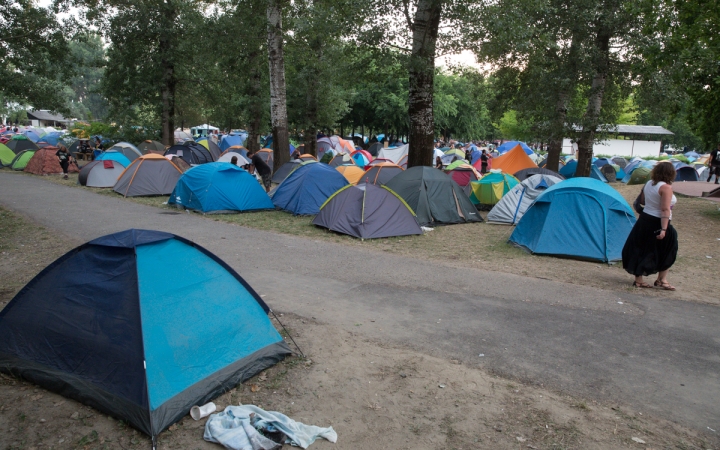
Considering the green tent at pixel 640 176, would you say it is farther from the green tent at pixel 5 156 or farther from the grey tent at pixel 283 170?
the green tent at pixel 5 156

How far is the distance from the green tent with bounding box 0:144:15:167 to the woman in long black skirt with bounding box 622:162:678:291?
2760cm

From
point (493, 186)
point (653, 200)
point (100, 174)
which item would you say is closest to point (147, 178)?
point (100, 174)

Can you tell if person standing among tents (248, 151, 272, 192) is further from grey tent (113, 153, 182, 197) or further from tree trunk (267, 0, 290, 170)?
grey tent (113, 153, 182, 197)

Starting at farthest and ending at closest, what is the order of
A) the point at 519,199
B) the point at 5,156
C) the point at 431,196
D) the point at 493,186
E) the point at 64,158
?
the point at 5,156, the point at 64,158, the point at 493,186, the point at 519,199, the point at 431,196

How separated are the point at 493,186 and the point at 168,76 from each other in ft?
61.6

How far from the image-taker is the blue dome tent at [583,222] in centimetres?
902

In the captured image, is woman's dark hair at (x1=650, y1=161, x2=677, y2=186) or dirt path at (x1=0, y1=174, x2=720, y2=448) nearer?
dirt path at (x1=0, y1=174, x2=720, y2=448)

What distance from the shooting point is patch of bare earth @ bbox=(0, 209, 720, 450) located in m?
3.63

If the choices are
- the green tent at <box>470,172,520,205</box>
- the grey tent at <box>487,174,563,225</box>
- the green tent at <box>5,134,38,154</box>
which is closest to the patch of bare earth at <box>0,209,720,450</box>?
the grey tent at <box>487,174,563,225</box>

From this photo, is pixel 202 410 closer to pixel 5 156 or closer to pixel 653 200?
pixel 653 200

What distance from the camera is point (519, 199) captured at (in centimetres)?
1273

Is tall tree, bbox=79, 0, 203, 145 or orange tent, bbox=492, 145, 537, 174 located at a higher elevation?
tall tree, bbox=79, 0, 203, 145

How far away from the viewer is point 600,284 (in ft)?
25.3

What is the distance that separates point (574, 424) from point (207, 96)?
26.2m
